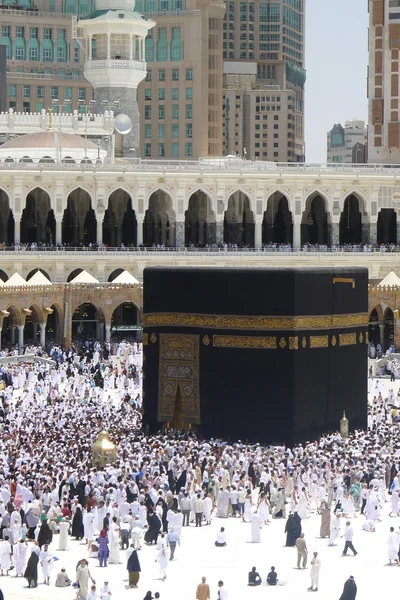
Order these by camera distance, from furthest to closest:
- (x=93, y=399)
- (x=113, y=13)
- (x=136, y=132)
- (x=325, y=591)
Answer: (x=136, y=132), (x=113, y=13), (x=93, y=399), (x=325, y=591)

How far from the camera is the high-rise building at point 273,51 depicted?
162 m

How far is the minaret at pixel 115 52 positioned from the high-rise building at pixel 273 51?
256 ft

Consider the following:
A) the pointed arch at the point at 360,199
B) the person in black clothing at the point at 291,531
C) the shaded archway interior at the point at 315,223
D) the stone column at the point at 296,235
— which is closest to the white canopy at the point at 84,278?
the stone column at the point at 296,235

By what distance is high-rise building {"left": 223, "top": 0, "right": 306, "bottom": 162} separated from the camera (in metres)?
162

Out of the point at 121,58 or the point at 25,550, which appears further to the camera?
the point at 121,58

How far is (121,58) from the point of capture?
8131cm

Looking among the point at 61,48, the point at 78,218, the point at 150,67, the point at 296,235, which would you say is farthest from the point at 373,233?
the point at 61,48

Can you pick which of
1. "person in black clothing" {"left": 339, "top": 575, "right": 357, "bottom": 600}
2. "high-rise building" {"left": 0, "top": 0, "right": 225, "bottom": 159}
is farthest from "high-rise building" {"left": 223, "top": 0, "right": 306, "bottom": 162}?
"person in black clothing" {"left": 339, "top": 575, "right": 357, "bottom": 600}

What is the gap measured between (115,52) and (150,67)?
28.7 metres

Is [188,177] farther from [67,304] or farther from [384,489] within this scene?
[384,489]

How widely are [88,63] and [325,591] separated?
58198 millimetres

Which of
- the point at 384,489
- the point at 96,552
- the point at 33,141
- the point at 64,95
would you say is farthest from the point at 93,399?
the point at 64,95

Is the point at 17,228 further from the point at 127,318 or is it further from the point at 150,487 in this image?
the point at 150,487

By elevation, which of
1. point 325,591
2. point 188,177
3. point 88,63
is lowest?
point 325,591
